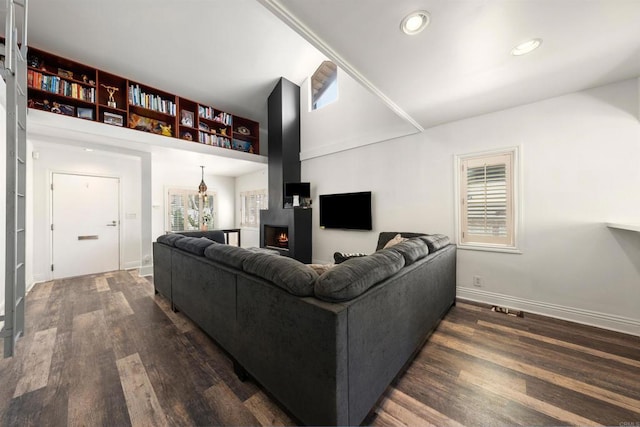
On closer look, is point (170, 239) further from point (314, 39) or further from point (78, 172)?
point (78, 172)

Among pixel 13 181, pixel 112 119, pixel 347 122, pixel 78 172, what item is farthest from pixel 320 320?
pixel 78 172

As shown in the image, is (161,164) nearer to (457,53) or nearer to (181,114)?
(181,114)

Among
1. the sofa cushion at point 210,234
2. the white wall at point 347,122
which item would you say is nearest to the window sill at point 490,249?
the white wall at point 347,122

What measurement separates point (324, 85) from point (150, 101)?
329 cm

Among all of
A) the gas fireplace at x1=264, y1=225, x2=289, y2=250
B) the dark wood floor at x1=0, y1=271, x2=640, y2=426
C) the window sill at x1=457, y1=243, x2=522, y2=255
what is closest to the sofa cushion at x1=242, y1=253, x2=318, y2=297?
the dark wood floor at x1=0, y1=271, x2=640, y2=426

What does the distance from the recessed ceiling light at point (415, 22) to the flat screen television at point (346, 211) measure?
8.37 feet

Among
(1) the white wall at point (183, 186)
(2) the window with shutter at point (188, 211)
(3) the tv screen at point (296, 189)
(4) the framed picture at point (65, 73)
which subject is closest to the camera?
(4) the framed picture at point (65, 73)

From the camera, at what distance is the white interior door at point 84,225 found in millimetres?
3996

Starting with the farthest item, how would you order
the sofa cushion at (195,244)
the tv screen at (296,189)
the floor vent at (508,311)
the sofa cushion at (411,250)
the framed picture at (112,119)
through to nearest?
1. the tv screen at (296,189)
2. the framed picture at (112,119)
3. the floor vent at (508,311)
4. the sofa cushion at (195,244)
5. the sofa cushion at (411,250)

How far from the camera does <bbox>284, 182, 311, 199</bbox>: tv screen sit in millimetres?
4574

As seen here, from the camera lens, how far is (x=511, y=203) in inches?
106

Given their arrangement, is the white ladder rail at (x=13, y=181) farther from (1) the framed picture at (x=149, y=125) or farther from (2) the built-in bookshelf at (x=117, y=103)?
(1) the framed picture at (x=149, y=125)

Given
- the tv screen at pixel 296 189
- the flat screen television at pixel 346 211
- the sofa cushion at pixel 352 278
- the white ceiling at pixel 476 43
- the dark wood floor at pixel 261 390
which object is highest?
the white ceiling at pixel 476 43

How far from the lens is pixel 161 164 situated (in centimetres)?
572
